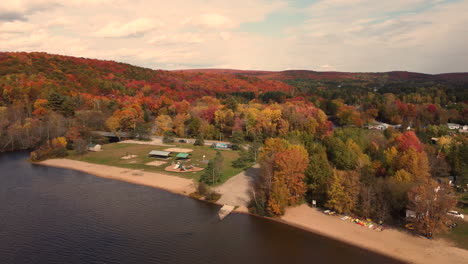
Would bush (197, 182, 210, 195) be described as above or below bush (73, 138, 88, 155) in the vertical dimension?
below

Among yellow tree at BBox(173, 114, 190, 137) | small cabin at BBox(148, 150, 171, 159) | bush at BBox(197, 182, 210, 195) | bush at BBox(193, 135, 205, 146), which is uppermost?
yellow tree at BBox(173, 114, 190, 137)

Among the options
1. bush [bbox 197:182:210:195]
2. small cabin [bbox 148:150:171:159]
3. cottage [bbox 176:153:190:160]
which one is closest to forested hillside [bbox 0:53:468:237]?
bush [bbox 197:182:210:195]

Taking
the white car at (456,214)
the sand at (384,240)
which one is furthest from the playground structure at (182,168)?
the white car at (456,214)

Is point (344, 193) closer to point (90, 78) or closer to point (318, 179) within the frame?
point (318, 179)

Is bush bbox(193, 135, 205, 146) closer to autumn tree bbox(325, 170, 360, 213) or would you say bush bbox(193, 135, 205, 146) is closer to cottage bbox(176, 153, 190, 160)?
cottage bbox(176, 153, 190, 160)

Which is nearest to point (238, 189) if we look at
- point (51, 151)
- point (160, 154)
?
point (160, 154)

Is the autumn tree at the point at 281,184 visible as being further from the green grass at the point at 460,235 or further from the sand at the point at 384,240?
the green grass at the point at 460,235

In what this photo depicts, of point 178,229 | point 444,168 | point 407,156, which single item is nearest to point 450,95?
point 444,168
